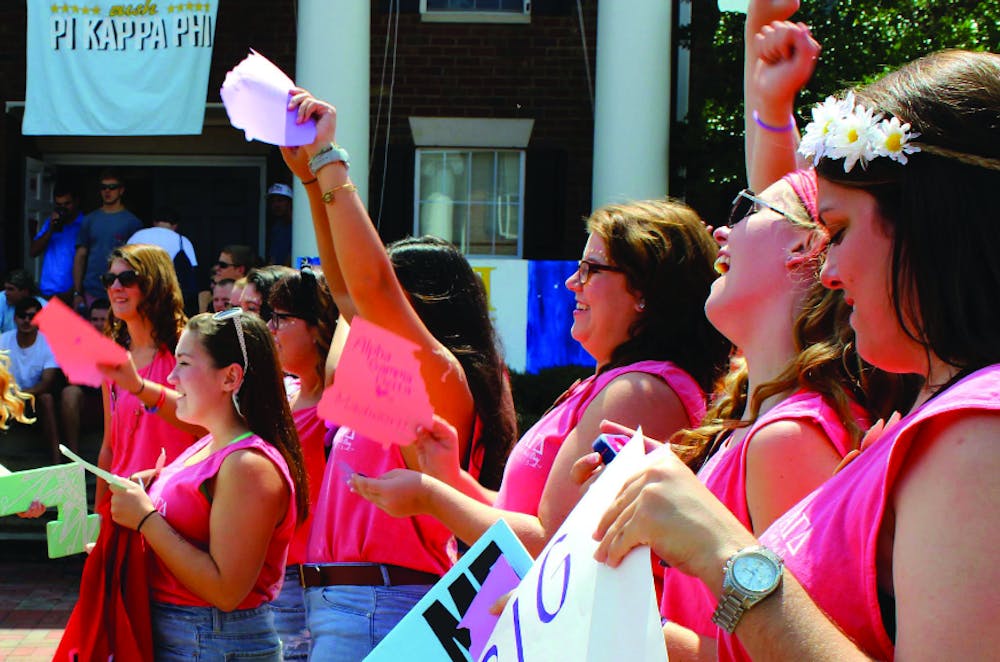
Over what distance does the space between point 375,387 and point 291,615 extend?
6.85 ft

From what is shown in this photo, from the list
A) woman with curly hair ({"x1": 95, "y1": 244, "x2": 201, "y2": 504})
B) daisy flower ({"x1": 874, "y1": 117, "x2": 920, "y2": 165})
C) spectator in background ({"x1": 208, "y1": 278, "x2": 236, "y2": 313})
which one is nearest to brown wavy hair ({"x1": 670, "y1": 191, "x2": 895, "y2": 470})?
daisy flower ({"x1": 874, "y1": 117, "x2": 920, "y2": 165})

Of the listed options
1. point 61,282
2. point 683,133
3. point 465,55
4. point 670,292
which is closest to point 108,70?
point 61,282

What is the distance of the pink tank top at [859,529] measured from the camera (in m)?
1.26

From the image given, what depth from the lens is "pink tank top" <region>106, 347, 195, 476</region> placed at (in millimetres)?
4559

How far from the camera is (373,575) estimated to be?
292cm

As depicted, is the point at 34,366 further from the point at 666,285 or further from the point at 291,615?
the point at 666,285

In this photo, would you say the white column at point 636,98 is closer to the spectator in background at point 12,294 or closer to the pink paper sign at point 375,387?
the spectator in background at point 12,294

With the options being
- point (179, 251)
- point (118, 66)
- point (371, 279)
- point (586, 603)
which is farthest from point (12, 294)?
point (586, 603)

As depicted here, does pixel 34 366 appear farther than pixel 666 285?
Yes

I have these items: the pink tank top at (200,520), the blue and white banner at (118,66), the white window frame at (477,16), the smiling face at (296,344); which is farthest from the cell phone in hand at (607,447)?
the white window frame at (477,16)

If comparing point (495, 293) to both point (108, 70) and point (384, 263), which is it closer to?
point (108, 70)

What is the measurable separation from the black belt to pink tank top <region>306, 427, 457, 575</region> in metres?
Result: 0.01

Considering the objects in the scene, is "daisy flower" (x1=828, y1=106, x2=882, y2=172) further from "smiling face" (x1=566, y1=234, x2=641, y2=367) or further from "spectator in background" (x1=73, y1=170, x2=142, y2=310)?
→ "spectator in background" (x1=73, y1=170, x2=142, y2=310)

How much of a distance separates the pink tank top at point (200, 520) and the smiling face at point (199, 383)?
0.16 metres
